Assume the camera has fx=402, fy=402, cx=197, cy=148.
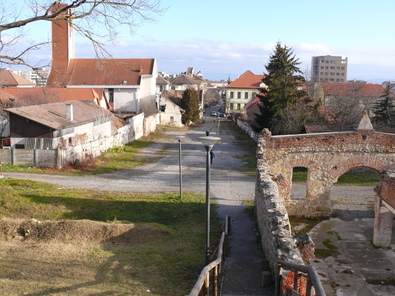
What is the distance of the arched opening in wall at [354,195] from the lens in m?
20.0

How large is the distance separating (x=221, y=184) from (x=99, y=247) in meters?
13.0

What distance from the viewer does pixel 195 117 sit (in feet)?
209

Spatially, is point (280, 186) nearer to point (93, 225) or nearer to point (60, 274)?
point (93, 225)

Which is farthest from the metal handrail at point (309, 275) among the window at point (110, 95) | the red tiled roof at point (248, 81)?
the red tiled roof at point (248, 81)

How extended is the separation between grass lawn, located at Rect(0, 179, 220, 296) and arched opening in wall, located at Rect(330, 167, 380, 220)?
24.2 ft

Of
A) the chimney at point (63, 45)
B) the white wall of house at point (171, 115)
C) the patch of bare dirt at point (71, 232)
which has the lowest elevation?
the patch of bare dirt at point (71, 232)

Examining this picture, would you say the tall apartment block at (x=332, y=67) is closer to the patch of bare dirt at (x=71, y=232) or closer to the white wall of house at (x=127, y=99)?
the white wall of house at (x=127, y=99)

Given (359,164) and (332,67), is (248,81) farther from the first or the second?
(332,67)

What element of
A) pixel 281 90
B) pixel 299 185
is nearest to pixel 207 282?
pixel 299 185

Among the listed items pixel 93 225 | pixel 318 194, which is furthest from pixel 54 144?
pixel 318 194

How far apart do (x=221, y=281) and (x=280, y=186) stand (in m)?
7.42

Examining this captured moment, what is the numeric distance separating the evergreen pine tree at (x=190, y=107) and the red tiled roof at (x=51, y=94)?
20723 mm

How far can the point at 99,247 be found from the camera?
12.1 meters

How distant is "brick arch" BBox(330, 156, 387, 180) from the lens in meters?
19.0
